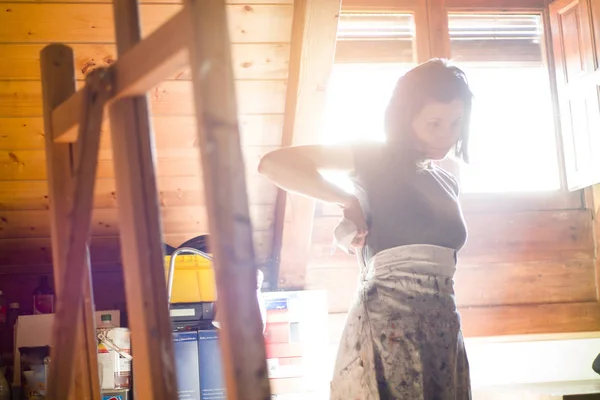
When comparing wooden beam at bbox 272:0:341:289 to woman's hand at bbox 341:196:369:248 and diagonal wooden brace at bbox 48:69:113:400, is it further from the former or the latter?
diagonal wooden brace at bbox 48:69:113:400

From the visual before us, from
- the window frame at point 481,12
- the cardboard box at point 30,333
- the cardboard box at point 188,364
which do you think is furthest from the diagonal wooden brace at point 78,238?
the window frame at point 481,12

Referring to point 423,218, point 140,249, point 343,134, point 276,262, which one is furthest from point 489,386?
point 140,249

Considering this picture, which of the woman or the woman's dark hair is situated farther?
the woman's dark hair

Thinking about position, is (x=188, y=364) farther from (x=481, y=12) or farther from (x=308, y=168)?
(x=481, y=12)

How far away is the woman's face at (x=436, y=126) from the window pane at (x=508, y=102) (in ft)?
7.25

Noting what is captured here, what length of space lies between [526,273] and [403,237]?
94.2 inches

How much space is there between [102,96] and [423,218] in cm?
59

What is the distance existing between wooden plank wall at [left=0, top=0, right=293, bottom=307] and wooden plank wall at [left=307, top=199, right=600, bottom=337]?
2.40ft

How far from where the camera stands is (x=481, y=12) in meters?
3.39

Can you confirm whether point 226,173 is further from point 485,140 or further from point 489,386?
point 485,140

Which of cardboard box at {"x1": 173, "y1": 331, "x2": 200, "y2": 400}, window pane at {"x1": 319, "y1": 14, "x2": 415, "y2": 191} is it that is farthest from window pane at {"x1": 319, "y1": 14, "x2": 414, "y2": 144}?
cardboard box at {"x1": 173, "y1": 331, "x2": 200, "y2": 400}

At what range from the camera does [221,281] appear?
66 centimetres

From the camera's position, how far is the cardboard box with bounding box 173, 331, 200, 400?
257 centimetres

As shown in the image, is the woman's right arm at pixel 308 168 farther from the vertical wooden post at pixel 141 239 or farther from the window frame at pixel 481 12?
the window frame at pixel 481 12
